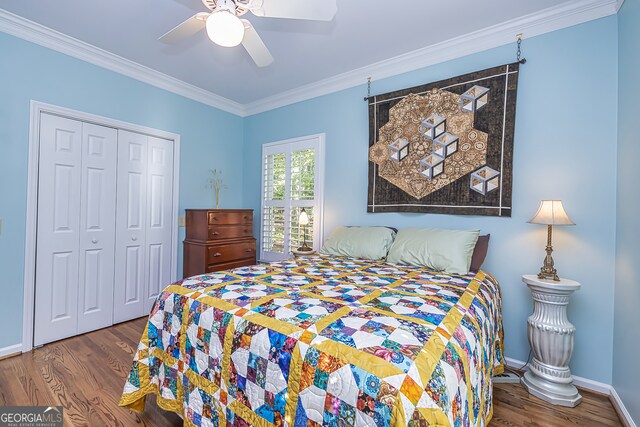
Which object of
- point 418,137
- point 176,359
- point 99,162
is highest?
point 418,137

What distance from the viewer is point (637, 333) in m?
1.59

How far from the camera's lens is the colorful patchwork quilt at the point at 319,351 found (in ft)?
2.90

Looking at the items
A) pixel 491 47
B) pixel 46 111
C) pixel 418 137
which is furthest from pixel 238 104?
pixel 491 47

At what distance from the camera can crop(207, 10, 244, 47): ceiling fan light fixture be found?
150cm

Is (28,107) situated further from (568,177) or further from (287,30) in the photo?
(568,177)

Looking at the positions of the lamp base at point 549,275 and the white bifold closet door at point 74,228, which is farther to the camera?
the white bifold closet door at point 74,228

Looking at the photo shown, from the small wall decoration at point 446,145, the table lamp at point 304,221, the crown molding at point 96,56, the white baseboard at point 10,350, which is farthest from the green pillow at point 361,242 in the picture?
the white baseboard at point 10,350

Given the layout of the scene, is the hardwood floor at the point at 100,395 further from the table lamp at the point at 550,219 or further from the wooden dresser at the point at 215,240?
the wooden dresser at the point at 215,240

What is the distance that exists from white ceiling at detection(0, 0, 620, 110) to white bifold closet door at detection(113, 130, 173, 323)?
2.92ft

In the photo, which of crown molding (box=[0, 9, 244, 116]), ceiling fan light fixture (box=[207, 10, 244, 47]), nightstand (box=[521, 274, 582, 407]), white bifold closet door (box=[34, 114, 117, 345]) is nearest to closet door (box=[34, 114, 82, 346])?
white bifold closet door (box=[34, 114, 117, 345])

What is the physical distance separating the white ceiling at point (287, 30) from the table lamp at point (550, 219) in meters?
1.43

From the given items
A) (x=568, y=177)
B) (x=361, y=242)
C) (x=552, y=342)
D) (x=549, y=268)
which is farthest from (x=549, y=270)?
(x=361, y=242)

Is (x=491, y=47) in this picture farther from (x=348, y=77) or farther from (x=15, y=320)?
(x=15, y=320)

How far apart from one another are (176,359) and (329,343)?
945mm
